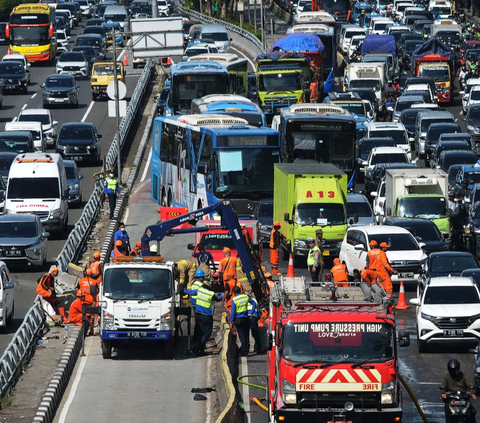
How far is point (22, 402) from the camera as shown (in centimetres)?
2086

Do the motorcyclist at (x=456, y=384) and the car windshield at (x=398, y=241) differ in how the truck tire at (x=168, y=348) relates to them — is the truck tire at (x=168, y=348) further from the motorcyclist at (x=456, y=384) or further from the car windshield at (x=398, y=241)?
the car windshield at (x=398, y=241)

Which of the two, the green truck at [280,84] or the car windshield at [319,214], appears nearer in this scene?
the car windshield at [319,214]

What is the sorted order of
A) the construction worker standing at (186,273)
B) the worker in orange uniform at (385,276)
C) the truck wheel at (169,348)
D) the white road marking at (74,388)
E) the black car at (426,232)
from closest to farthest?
the white road marking at (74,388), the truck wheel at (169,348), the worker in orange uniform at (385,276), the construction worker standing at (186,273), the black car at (426,232)

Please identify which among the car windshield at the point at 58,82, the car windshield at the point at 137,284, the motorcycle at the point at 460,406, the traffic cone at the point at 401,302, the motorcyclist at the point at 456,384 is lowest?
the car windshield at the point at 58,82

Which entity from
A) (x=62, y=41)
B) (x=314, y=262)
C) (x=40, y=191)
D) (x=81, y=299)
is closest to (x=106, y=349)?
(x=81, y=299)

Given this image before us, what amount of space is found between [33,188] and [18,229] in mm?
4543

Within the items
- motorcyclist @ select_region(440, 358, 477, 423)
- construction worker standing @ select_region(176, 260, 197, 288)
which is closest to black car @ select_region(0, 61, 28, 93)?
construction worker standing @ select_region(176, 260, 197, 288)

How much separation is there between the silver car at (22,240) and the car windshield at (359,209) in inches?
346

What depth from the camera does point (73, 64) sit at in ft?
231

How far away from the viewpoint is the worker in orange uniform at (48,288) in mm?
26938

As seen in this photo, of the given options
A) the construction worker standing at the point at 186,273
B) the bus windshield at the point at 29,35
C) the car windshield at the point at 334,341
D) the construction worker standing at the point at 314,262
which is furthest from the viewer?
the bus windshield at the point at 29,35

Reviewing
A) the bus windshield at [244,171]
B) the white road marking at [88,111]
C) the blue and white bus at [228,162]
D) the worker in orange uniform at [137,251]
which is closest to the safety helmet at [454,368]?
the worker in orange uniform at [137,251]

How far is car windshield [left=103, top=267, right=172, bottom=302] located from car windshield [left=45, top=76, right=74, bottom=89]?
38900 millimetres

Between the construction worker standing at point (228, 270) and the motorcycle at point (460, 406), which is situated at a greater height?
the motorcycle at point (460, 406)
